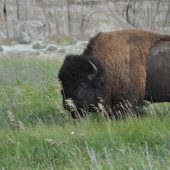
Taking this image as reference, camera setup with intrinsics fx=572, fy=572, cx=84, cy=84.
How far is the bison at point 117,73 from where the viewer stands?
7.87 m

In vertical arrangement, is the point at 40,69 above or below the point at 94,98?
below

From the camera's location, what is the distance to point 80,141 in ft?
20.2

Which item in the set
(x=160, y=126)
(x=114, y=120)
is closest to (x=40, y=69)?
(x=114, y=120)

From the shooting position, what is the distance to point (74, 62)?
7914mm

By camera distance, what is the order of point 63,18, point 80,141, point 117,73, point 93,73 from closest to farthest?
point 80,141, point 93,73, point 117,73, point 63,18

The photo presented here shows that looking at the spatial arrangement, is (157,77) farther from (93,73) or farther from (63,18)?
(63,18)

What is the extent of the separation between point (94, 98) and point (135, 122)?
1264 mm

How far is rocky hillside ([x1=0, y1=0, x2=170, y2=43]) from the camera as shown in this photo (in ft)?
145

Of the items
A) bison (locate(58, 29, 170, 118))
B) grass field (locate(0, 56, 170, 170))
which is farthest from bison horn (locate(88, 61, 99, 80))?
grass field (locate(0, 56, 170, 170))

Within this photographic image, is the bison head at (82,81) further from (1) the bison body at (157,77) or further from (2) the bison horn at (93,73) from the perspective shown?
(1) the bison body at (157,77)

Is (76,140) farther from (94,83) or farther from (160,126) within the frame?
(94,83)

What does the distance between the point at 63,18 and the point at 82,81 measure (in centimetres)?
3846

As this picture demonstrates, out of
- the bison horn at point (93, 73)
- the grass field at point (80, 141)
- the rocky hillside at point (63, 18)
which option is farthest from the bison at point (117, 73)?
the rocky hillside at point (63, 18)

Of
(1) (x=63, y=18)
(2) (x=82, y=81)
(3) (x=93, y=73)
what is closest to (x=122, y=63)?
(3) (x=93, y=73)
